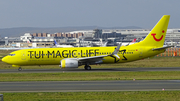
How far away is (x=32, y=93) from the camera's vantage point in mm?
18953

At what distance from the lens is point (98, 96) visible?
1772 cm

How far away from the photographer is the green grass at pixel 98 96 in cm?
1691

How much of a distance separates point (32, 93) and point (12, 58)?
71.8ft

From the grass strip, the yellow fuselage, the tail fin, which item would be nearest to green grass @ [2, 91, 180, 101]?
the grass strip

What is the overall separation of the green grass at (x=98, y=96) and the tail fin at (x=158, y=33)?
2153 centimetres

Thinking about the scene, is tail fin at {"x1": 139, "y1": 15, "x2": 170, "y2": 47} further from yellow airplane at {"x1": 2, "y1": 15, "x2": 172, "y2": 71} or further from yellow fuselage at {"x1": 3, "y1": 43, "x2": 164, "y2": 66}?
yellow fuselage at {"x1": 3, "y1": 43, "x2": 164, "y2": 66}

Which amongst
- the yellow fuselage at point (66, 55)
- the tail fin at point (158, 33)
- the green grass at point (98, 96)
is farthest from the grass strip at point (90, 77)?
the tail fin at point (158, 33)

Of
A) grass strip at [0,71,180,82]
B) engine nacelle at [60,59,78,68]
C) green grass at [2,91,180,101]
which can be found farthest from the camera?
engine nacelle at [60,59,78,68]

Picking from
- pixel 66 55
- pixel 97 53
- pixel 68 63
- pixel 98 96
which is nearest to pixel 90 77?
pixel 68 63

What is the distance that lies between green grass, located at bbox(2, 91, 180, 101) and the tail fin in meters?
21.5

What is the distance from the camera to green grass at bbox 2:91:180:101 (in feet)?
55.5

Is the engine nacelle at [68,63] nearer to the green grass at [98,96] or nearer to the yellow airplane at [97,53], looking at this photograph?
the yellow airplane at [97,53]

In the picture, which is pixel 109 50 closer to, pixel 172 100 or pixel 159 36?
pixel 159 36

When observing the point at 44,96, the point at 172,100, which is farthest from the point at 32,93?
the point at 172,100
